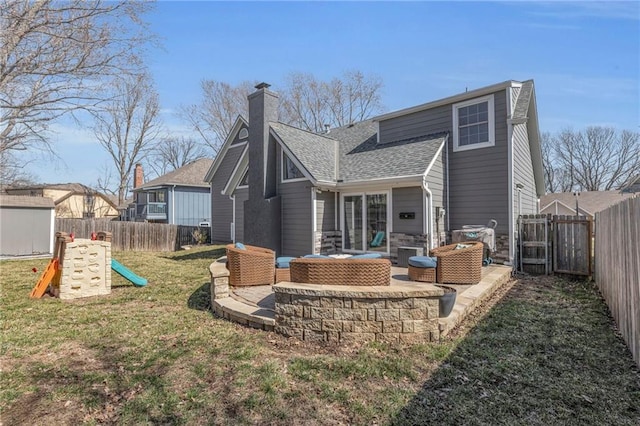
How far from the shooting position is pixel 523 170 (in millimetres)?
10781

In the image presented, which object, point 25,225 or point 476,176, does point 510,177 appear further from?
point 25,225

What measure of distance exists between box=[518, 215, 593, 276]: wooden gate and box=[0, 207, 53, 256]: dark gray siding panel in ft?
62.0

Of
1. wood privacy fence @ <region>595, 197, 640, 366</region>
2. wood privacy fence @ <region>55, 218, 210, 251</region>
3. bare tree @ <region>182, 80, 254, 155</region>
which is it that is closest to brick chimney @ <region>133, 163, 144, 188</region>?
bare tree @ <region>182, 80, 254, 155</region>

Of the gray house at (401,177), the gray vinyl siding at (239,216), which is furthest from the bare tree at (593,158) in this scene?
the gray vinyl siding at (239,216)

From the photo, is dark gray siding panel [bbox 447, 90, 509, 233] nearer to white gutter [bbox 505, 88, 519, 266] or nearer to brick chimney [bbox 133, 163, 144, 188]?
white gutter [bbox 505, 88, 519, 266]

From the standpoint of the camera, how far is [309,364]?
362 centimetres

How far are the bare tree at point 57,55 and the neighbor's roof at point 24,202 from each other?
6.91 meters

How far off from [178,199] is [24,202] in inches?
406

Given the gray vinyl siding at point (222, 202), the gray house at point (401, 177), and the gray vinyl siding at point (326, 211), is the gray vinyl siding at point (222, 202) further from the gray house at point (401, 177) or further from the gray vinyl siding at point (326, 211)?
the gray vinyl siding at point (326, 211)

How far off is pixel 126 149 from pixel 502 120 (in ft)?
103

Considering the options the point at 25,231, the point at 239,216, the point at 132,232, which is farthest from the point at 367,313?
the point at 25,231

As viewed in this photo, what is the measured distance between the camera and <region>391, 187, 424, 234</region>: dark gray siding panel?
912 cm

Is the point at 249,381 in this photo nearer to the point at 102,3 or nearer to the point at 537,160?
the point at 102,3

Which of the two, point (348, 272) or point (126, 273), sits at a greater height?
point (348, 272)
